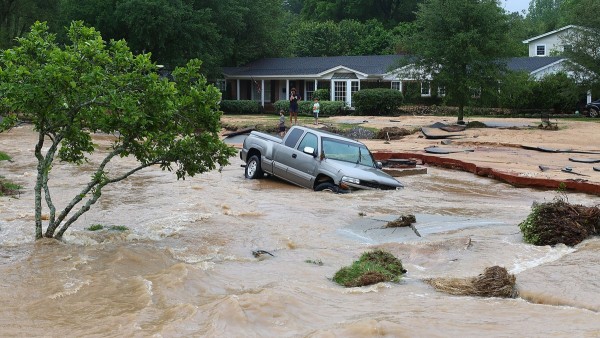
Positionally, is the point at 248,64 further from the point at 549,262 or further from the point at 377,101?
the point at 549,262

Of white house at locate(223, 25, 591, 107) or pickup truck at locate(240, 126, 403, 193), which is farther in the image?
white house at locate(223, 25, 591, 107)

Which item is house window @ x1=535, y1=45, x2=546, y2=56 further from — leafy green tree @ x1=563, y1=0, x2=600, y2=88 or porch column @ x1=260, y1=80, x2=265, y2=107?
porch column @ x1=260, y1=80, x2=265, y2=107

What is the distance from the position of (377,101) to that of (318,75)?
27.3ft

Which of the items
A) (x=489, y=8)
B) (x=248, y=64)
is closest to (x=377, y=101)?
(x=489, y=8)

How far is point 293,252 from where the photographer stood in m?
11.3

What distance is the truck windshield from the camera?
1728 centimetres

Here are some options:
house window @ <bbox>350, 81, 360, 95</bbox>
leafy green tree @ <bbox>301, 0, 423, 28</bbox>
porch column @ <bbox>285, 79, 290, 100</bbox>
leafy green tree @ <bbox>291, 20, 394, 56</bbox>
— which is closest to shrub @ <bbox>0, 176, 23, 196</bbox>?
house window @ <bbox>350, 81, 360, 95</bbox>

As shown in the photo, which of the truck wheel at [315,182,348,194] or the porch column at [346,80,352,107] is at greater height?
the porch column at [346,80,352,107]

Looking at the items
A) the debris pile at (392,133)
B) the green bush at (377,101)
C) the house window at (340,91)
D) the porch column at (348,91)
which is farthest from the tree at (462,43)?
the house window at (340,91)

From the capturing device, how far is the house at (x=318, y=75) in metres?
50.9

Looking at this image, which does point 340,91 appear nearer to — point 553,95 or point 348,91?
point 348,91

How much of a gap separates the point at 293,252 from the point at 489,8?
88.5 ft

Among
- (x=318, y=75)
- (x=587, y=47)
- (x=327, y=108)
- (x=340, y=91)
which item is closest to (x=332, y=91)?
(x=340, y=91)

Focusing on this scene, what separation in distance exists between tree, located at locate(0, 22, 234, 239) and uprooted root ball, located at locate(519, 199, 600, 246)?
456cm
